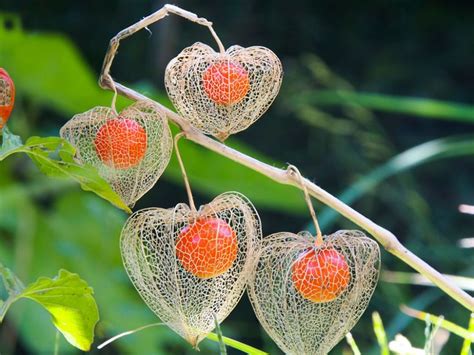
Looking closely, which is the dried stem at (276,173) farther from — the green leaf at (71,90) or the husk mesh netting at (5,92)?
the green leaf at (71,90)

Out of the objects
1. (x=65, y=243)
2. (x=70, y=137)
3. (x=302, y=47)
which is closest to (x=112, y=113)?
(x=70, y=137)

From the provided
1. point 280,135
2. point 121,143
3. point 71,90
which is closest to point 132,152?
point 121,143

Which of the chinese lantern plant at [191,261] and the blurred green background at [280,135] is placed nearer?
the chinese lantern plant at [191,261]

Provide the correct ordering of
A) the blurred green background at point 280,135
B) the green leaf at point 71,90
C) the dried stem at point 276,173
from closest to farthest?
the dried stem at point 276,173, the blurred green background at point 280,135, the green leaf at point 71,90

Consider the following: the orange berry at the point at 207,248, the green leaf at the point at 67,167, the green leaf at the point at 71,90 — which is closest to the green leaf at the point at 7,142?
the green leaf at the point at 67,167

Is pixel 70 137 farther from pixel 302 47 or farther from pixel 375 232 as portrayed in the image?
pixel 302 47

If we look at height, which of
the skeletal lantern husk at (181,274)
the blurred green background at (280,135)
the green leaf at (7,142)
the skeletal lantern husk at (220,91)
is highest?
the skeletal lantern husk at (220,91)

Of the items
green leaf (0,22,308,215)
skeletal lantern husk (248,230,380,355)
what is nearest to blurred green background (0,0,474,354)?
green leaf (0,22,308,215)
